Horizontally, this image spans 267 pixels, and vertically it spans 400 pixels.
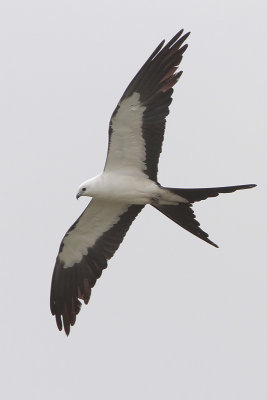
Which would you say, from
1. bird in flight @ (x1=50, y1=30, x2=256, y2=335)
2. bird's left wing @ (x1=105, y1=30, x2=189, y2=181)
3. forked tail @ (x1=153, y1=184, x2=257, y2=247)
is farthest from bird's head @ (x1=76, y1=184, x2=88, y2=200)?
forked tail @ (x1=153, y1=184, x2=257, y2=247)

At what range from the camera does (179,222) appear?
1484cm

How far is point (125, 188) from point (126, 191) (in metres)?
0.05

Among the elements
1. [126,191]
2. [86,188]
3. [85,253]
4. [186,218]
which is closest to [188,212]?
[186,218]

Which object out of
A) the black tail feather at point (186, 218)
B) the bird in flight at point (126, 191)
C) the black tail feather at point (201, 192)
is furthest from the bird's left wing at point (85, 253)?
the black tail feather at point (201, 192)

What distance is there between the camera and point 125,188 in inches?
590

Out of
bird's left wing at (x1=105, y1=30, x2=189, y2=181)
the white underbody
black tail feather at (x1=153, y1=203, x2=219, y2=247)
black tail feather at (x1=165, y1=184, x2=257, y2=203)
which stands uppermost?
bird's left wing at (x1=105, y1=30, x2=189, y2=181)

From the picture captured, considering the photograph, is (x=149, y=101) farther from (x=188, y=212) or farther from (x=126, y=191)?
(x=188, y=212)

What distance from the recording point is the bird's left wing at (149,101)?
14.5 meters

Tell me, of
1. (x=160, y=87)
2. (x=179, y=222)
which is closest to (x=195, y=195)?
(x=179, y=222)

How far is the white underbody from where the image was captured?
49.0ft

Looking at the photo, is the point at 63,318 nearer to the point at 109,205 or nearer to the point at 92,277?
the point at 92,277

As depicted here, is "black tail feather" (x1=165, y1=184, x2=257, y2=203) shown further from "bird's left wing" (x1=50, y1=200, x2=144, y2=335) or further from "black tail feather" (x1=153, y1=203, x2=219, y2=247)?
"bird's left wing" (x1=50, y1=200, x2=144, y2=335)

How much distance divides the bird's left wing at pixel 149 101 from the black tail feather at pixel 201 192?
0.75m

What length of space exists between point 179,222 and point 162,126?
1312mm
